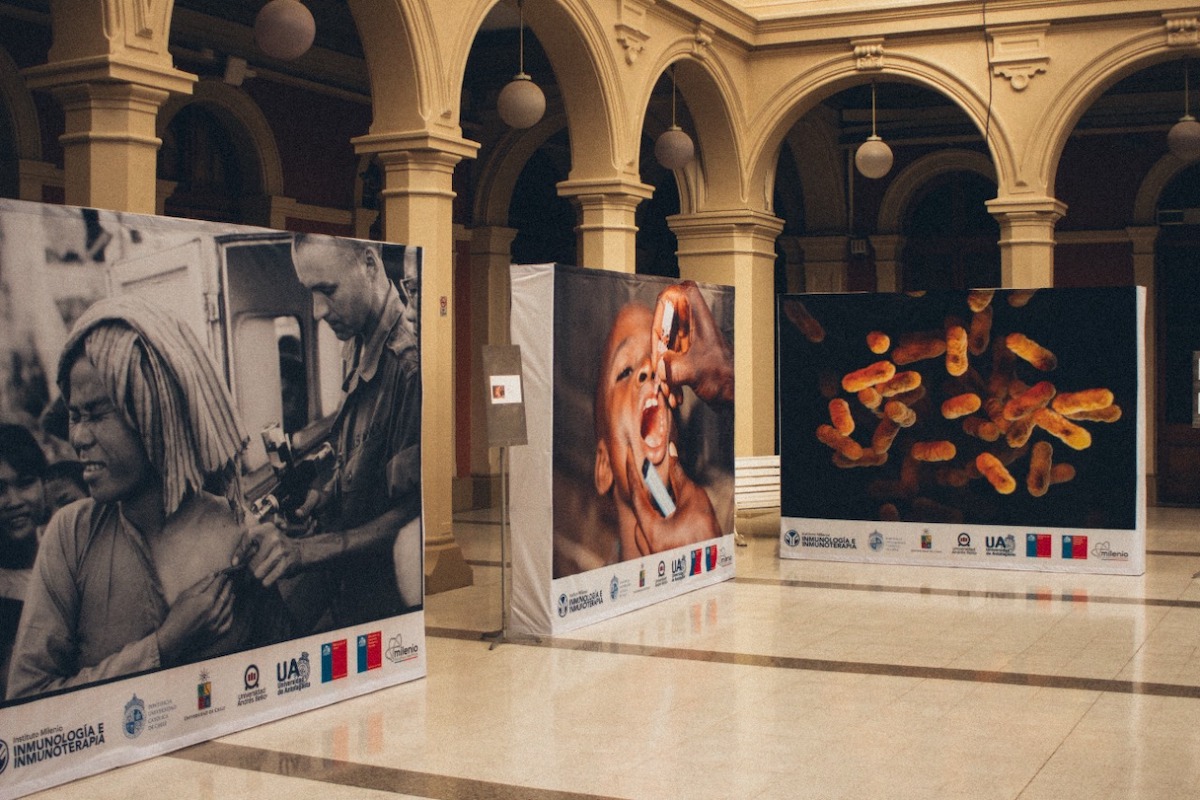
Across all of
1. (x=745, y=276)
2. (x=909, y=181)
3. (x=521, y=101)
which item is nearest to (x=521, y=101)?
(x=521, y=101)

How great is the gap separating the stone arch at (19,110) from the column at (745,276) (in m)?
6.14

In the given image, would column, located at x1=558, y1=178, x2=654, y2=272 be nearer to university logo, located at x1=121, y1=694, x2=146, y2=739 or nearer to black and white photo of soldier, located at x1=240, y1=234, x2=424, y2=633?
black and white photo of soldier, located at x1=240, y1=234, x2=424, y2=633

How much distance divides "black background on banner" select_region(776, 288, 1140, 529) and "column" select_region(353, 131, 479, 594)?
3291 mm

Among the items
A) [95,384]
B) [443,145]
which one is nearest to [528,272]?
[443,145]

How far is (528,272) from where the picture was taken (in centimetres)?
855

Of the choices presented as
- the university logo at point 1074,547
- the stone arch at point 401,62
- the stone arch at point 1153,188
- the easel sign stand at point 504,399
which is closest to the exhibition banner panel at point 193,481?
the easel sign stand at point 504,399

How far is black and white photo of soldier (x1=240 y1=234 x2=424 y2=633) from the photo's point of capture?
22.2 ft

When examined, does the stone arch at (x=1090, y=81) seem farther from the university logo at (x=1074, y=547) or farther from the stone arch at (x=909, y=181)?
the stone arch at (x=909, y=181)

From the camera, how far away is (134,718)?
233 inches

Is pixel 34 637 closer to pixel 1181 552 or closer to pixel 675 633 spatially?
pixel 675 633

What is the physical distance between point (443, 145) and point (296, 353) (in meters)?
3.52

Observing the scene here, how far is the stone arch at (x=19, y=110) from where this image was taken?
1105 centimetres

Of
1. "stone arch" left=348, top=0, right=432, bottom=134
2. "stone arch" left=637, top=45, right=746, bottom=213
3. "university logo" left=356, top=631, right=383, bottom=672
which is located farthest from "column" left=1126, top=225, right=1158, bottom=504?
"university logo" left=356, top=631, right=383, bottom=672

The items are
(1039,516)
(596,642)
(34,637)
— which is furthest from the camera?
(1039,516)
